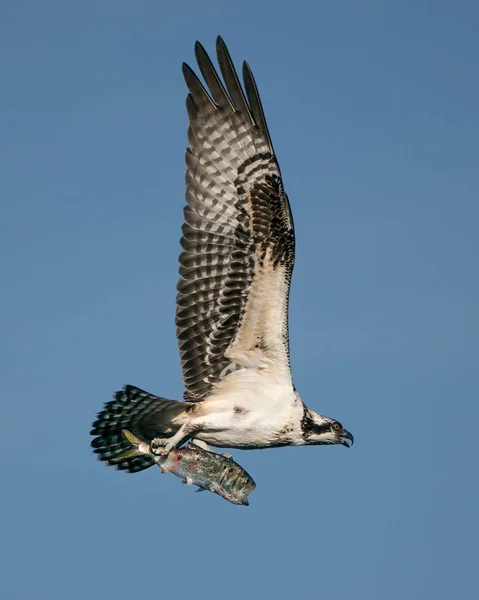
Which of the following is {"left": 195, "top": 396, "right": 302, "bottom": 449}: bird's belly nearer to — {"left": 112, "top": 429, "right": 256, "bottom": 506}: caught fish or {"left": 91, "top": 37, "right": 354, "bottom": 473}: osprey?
{"left": 91, "top": 37, "right": 354, "bottom": 473}: osprey

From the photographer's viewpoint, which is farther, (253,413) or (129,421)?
(129,421)

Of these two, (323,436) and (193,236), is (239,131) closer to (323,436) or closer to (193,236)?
(193,236)

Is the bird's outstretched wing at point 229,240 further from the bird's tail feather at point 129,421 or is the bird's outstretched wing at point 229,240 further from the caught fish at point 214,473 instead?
the caught fish at point 214,473

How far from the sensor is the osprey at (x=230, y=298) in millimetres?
12438

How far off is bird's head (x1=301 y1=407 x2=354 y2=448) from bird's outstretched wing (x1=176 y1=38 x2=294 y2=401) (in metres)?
0.60

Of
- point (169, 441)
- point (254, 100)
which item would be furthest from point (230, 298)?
point (254, 100)

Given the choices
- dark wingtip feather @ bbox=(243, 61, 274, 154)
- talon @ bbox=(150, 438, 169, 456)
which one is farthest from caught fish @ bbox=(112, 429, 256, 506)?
dark wingtip feather @ bbox=(243, 61, 274, 154)

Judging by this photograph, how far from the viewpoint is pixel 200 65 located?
1263 centimetres

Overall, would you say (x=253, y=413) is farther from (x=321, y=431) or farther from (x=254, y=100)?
(x=254, y=100)

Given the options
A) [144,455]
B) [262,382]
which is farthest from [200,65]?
[144,455]

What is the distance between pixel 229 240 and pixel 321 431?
209cm

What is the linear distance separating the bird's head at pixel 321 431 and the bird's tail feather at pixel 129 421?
3.88 ft

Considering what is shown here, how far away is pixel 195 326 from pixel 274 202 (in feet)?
4.75

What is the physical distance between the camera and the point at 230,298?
41.1 ft
